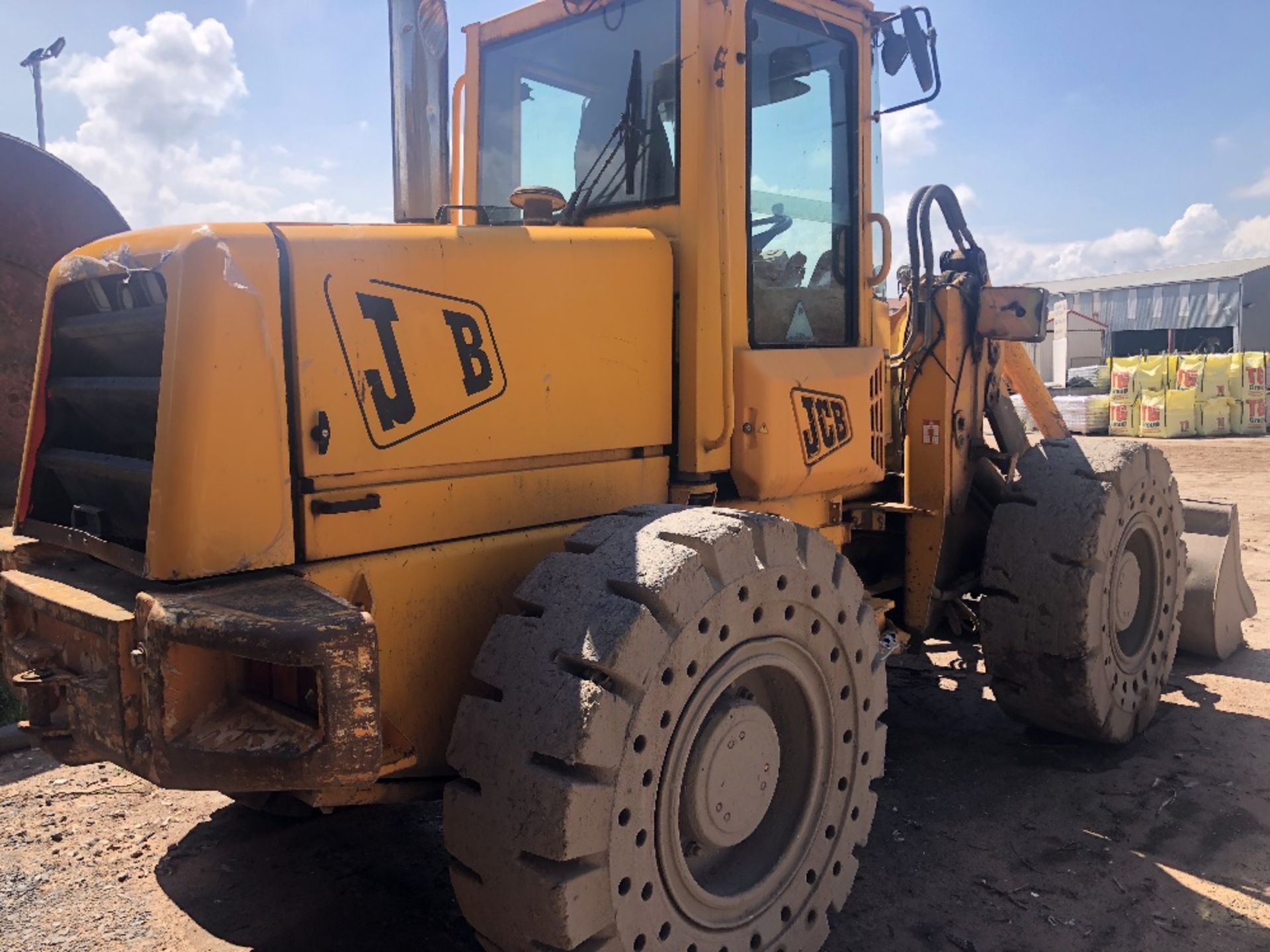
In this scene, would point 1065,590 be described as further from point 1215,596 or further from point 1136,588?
point 1215,596

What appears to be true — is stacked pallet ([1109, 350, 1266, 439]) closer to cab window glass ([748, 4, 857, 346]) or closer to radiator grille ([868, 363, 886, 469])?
radiator grille ([868, 363, 886, 469])

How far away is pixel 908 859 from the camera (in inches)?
150

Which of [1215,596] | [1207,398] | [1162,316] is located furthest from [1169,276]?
[1215,596]

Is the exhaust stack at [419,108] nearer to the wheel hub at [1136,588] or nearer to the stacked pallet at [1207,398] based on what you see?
the wheel hub at [1136,588]

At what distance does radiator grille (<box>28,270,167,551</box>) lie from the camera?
8.93 ft

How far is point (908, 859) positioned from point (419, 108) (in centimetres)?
319

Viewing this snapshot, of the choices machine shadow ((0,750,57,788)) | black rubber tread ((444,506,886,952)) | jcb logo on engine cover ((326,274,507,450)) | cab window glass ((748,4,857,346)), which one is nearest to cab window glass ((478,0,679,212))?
cab window glass ((748,4,857,346))

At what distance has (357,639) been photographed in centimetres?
222

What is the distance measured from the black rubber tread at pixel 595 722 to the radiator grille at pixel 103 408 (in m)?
1.12

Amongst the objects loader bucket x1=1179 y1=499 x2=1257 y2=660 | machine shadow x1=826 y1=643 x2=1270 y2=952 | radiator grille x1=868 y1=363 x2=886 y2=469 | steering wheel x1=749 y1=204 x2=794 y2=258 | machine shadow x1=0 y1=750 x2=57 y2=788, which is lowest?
machine shadow x1=826 y1=643 x2=1270 y2=952

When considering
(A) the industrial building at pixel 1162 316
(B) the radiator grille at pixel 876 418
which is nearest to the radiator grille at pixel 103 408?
(B) the radiator grille at pixel 876 418

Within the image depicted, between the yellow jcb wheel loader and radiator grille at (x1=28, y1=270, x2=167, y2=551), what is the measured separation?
0.01 meters

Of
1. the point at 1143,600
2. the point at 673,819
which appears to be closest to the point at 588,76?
the point at 673,819

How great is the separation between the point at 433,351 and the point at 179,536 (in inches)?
32.0
